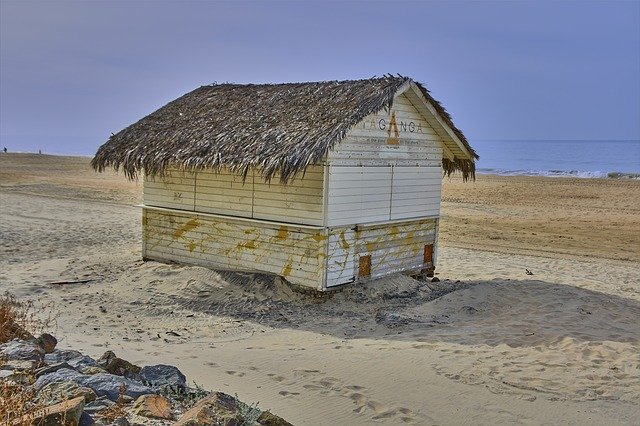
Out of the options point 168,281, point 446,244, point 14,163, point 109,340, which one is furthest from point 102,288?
point 14,163

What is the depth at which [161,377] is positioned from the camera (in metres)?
6.50

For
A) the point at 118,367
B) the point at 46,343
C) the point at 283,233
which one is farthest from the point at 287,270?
the point at 118,367

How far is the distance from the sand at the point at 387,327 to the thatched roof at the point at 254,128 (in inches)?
82.7

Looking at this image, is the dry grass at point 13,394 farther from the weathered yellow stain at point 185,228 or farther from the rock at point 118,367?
the weathered yellow stain at point 185,228

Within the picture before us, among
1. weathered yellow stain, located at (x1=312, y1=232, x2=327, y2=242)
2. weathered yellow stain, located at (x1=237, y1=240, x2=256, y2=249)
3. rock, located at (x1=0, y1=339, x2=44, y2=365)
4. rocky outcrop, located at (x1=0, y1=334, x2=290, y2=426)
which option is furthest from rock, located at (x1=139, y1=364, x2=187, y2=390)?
weathered yellow stain, located at (x1=237, y1=240, x2=256, y2=249)

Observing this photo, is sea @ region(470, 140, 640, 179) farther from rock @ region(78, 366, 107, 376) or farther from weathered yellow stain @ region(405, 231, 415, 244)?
rock @ region(78, 366, 107, 376)

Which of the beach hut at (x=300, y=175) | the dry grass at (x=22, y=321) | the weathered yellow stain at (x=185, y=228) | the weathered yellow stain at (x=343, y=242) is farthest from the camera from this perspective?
the weathered yellow stain at (x=185, y=228)

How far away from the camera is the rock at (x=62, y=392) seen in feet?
17.7

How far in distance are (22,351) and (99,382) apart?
1.22 m

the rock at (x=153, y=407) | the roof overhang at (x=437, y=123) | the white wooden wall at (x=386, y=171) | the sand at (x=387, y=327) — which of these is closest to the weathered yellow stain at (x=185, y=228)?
the sand at (x=387, y=327)

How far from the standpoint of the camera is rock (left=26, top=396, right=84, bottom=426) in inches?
185

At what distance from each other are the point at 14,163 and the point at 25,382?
4488cm

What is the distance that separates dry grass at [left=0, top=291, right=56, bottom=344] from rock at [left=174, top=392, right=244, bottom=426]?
9.64ft

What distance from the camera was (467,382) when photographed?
25.2ft
